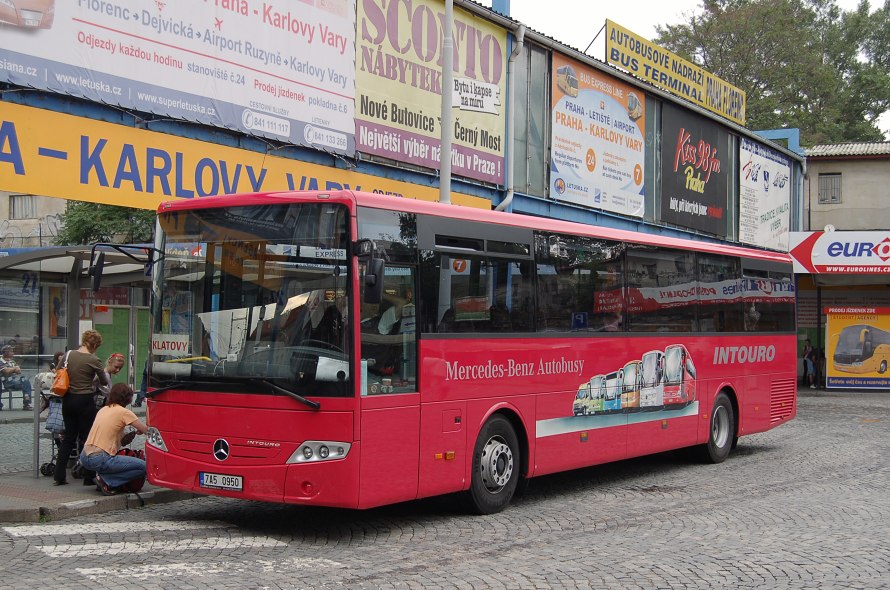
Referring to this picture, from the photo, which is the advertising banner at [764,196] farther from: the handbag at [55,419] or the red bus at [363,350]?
the handbag at [55,419]

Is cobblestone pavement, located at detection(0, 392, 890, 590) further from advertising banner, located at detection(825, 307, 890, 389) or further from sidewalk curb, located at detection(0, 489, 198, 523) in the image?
advertising banner, located at detection(825, 307, 890, 389)

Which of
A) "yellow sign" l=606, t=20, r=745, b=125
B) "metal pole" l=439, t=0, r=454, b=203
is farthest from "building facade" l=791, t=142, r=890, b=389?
"metal pole" l=439, t=0, r=454, b=203

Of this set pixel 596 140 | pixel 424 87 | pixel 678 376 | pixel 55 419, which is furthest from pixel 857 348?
pixel 55 419

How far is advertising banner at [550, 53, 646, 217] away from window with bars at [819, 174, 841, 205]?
23.3 meters

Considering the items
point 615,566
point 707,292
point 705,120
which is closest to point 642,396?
point 707,292

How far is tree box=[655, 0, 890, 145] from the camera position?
60.3 meters

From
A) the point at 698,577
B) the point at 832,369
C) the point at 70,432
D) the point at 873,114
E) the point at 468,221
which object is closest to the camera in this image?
the point at 698,577

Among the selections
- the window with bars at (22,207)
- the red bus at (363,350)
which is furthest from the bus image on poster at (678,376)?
the window with bars at (22,207)

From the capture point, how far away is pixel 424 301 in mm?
9516

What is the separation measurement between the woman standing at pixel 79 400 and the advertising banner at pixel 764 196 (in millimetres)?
24457

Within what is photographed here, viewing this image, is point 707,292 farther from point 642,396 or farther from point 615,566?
point 615,566

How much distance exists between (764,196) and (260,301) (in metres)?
27.8

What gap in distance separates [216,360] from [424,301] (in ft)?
6.43

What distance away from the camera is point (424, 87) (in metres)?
18.5
